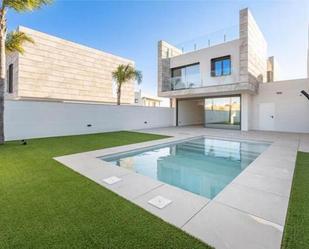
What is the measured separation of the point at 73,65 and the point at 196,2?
44.7 feet

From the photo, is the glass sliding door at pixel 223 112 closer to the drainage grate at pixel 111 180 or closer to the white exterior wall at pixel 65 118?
the white exterior wall at pixel 65 118

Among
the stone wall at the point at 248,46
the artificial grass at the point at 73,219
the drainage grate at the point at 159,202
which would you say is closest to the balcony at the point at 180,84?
the stone wall at the point at 248,46

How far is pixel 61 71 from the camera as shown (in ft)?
57.7

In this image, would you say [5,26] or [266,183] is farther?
[5,26]

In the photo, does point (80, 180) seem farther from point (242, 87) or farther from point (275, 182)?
point (242, 87)

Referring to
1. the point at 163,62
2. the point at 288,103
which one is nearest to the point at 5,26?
the point at 163,62

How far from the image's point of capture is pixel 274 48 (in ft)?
54.2

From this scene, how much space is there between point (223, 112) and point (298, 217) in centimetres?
1260

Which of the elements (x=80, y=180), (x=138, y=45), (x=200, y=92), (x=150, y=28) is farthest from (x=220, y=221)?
(x=138, y=45)

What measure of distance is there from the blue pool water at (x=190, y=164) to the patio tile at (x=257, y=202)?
0.37 metres

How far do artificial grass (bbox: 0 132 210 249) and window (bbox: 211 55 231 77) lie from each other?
12.4 m

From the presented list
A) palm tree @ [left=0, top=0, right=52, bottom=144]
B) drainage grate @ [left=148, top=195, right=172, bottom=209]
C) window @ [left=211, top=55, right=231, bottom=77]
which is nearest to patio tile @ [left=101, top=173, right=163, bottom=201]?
drainage grate @ [left=148, top=195, right=172, bottom=209]

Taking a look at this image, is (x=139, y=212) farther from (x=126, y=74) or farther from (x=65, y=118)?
(x=126, y=74)

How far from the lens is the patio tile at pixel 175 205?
2.30m
